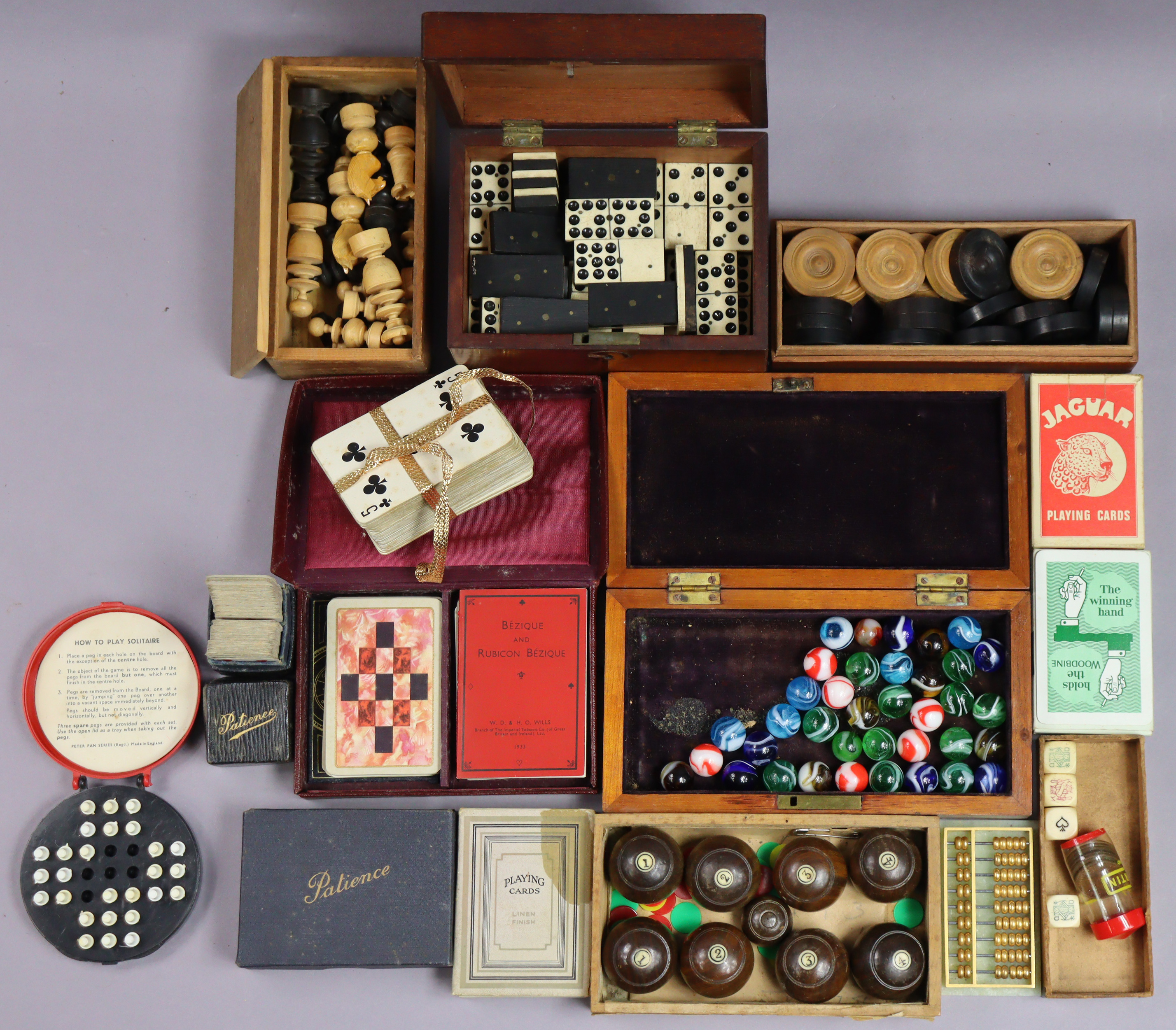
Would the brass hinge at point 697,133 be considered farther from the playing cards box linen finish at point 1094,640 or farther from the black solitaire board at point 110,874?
the black solitaire board at point 110,874

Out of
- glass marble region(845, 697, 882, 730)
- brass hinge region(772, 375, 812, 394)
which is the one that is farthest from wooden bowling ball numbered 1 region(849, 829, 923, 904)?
brass hinge region(772, 375, 812, 394)

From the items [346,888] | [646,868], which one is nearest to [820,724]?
[646,868]

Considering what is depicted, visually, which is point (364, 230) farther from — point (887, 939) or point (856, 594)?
point (887, 939)

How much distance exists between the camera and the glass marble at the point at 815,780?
296 centimetres

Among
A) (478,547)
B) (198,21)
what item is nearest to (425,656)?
(478,547)

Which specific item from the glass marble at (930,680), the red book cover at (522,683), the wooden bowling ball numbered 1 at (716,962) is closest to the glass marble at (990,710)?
the glass marble at (930,680)

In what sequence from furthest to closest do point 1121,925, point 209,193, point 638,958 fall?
point 209,193
point 1121,925
point 638,958

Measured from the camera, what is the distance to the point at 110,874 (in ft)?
9.99

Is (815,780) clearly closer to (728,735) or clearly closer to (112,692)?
(728,735)

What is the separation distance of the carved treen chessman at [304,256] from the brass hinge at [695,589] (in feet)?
4.64

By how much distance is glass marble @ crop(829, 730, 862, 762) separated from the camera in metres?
2.98

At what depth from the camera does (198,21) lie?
132 inches

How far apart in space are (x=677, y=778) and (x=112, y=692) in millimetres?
1789

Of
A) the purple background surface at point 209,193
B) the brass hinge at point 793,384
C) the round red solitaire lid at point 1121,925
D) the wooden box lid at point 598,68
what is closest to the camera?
the wooden box lid at point 598,68
